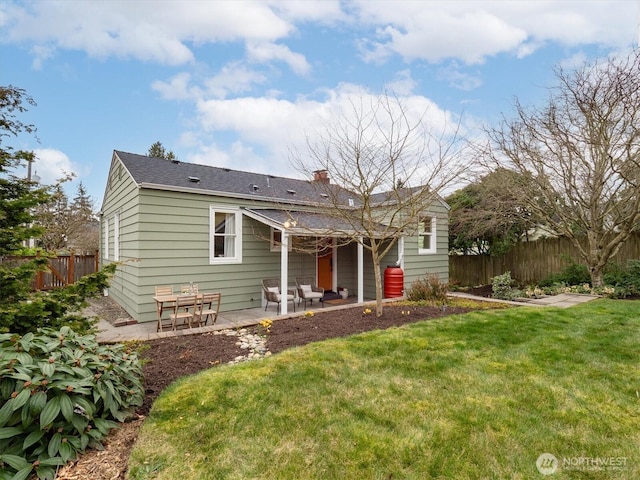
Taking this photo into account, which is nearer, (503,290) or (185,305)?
(185,305)

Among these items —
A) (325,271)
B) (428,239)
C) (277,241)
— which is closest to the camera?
(277,241)

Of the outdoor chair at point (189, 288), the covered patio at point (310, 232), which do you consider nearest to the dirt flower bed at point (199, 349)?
the covered patio at point (310, 232)

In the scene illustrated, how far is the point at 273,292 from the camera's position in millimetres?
8766

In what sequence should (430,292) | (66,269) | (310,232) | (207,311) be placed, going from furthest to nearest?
(66,269), (430,292), (310,232), (207,311)

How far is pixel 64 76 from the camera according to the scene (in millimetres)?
10320

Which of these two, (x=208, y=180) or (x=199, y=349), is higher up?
(x=208, y=180)

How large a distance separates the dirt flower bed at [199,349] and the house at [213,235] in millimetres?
1749

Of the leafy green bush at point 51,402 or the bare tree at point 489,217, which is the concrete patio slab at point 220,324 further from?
the bare tree at point 489,217

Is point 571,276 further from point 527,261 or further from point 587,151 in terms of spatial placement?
point 587,151

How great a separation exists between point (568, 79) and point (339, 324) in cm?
939

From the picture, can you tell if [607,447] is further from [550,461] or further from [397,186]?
[397,186]

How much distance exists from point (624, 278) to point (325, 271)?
887 cm

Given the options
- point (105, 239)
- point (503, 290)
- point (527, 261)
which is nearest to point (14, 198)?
point (105, 239)

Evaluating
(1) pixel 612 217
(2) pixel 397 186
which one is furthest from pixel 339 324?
(1) pixel 612 217
